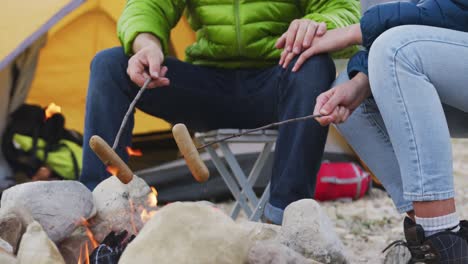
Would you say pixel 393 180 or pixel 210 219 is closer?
pixel 210 219

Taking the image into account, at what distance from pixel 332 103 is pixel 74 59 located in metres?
2.68

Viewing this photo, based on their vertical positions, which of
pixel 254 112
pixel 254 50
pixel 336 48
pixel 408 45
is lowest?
pixel 254 112

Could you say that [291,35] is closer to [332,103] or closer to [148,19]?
[332,103]

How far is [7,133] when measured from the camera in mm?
3869

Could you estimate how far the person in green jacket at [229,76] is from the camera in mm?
2092

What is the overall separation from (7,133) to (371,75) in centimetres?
254

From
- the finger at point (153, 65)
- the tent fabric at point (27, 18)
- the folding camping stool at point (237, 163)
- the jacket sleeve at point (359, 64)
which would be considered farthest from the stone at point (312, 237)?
the tent fabric at point (27, 18)

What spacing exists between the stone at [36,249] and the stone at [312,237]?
52 centimetres

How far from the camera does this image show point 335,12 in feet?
7.66

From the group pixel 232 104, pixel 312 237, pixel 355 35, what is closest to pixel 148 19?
pixel 232 104

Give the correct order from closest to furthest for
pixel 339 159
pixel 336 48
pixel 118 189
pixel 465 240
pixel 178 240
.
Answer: pixel 178 240 < pixel 465 240 < pixel 118 189 < pixel 336 48 < pixel 339 159

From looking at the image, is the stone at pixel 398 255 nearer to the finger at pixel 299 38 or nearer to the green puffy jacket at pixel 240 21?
the finger at pixel 299 38

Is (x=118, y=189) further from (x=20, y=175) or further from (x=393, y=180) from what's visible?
(x=20, y=175)

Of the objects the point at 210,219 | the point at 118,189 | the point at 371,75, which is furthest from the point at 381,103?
the point at 118,189
